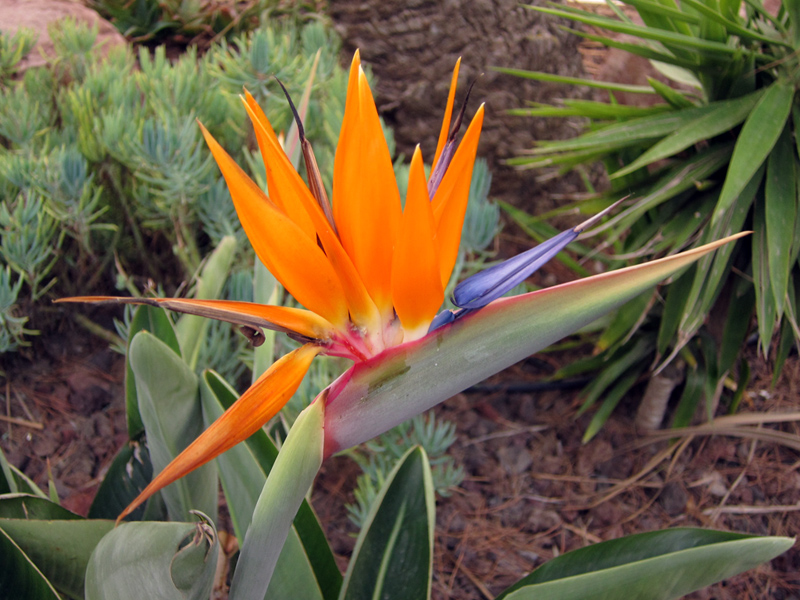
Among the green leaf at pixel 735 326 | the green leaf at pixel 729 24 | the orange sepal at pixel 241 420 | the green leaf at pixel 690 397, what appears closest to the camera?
the orange sepal at pixel 241 420

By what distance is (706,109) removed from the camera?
111 cm

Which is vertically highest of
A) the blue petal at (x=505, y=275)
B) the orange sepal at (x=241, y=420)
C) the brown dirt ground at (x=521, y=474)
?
the blue petal at (x=505, y=275)

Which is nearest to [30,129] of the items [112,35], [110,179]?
[110,179]

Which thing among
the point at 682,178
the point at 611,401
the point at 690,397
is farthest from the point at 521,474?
the point at 682,178

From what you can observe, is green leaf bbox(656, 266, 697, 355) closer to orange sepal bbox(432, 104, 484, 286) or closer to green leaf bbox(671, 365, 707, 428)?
green leaf bbox(671, 365, 707, 428)

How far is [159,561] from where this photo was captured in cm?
42

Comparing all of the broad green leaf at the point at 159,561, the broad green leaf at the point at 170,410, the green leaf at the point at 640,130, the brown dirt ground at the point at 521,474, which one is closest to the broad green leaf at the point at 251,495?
the broad green leaf at the point at 170,410

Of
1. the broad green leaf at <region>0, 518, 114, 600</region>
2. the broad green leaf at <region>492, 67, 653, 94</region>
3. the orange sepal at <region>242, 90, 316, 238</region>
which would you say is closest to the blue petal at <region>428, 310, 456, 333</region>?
the orange sepal at <region>242, 90, 316, 238</region>

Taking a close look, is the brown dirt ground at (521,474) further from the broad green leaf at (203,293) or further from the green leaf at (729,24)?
the green leaf at (729,24)

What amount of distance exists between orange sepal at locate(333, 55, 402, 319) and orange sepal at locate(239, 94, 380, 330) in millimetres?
12

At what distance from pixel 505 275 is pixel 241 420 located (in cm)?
→ 19

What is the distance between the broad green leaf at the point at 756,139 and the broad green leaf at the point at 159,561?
90 cm

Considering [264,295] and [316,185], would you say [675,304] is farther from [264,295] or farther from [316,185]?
[316,185]

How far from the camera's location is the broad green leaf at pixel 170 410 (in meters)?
0.57
